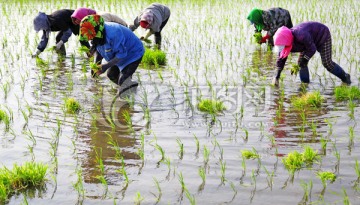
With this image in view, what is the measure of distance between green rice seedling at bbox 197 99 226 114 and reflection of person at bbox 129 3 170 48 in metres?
2.86

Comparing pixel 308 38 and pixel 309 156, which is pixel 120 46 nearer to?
pixel 308 38

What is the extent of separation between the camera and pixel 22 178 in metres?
3.23

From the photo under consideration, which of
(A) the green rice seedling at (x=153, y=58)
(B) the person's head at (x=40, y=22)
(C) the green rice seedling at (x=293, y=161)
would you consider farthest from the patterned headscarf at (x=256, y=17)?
(C) the green rice seedling at (x=293, y=161)

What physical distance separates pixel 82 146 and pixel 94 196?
0.96 m

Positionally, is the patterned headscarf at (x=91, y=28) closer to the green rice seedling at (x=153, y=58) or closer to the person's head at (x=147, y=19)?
the green rice seedling at (x=153, y=58)

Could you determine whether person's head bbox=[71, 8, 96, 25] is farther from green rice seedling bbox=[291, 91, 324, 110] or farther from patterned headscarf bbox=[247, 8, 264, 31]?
green rice seedling bbox=[291, 91, 324, 110]

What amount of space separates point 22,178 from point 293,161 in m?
1.80

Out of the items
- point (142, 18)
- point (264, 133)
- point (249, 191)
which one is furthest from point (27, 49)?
point (249, 191)

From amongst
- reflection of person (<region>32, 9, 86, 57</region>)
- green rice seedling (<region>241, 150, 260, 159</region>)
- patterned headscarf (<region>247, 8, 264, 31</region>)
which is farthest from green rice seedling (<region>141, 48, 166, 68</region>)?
green rice seedling (<region>241, 150, 260, 159</region>)

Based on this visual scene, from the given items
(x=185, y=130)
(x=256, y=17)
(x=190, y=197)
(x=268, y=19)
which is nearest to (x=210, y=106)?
(x=185, y=130)

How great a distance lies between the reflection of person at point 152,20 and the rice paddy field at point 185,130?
49 cm

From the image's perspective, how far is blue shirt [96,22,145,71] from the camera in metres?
5.04

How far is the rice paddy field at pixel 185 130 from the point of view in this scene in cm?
320

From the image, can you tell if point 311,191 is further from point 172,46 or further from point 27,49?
point 27,49
